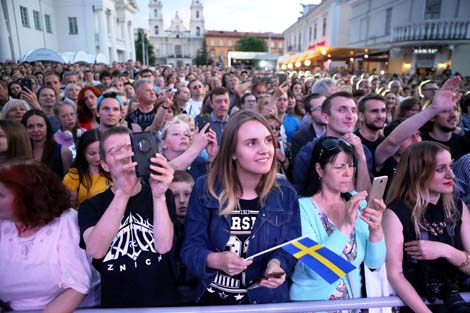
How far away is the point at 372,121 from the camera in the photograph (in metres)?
3.64

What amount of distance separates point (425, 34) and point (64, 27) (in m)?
34.2

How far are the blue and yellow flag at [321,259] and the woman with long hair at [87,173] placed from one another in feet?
6.07

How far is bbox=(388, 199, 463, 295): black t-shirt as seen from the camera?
2.09 m

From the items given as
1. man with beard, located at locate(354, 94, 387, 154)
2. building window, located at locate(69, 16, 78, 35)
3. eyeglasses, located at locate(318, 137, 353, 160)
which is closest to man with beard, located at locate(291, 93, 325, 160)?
man with beard, located at locate(354, 94, 387, 154)

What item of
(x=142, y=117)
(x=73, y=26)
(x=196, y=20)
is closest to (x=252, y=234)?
(x=142, y=117)

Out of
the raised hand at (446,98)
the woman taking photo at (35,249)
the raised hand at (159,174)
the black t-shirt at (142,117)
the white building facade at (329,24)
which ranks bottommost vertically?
the woman taking photo at (35,249)

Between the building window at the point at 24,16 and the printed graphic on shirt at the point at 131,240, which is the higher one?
the building window at the point at 24,16

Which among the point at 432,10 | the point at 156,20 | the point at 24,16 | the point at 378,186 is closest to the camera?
the point at 378,186

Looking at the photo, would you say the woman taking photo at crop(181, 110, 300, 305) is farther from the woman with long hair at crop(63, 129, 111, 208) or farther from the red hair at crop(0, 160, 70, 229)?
the woman with long hair at crop(63, 129, 111, 208)

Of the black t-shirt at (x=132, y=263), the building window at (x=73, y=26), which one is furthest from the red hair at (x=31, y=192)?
the building window at (x=73, y=26)

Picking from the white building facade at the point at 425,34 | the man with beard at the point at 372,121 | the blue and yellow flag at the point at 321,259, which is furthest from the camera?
the white building facade at the point at 425,34

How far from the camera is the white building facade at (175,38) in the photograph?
103819 mm

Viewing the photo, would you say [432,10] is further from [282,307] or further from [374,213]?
[282,307]

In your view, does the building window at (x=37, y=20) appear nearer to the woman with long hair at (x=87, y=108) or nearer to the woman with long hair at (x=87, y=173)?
the woman with long hair at (x=87, y=108)
